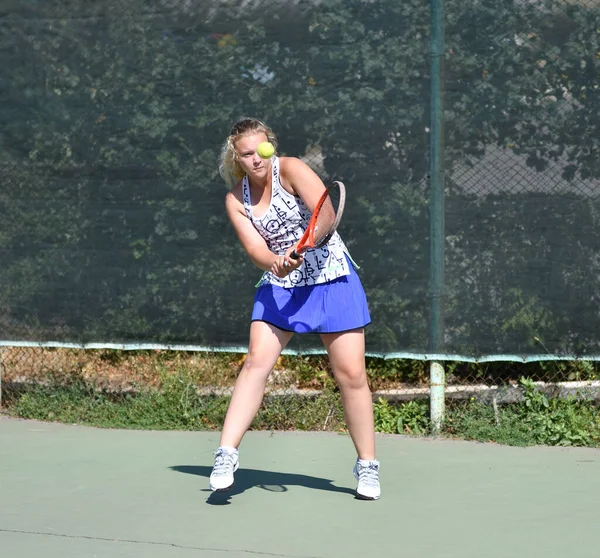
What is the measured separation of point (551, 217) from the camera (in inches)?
205

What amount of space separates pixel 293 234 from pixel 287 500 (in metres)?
1.02

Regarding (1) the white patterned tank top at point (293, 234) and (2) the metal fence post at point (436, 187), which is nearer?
(1) the white patterned tank top at point (293, 234)

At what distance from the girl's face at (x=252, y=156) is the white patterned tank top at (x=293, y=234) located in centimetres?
7

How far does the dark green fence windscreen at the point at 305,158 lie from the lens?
5.20 meters

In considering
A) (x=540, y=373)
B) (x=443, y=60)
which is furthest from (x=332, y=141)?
(x=540, y=373)

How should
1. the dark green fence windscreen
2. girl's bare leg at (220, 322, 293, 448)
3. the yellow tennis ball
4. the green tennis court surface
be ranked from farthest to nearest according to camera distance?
1. the dark green fence windscreen
2. girl's bare leg at (220, 322, 293, 448)
3. the yellow tennis ball
4. the green tennis court surface

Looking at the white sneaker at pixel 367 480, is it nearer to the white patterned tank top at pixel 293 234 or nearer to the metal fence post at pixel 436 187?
the white patterned tank top at pixel 293 234

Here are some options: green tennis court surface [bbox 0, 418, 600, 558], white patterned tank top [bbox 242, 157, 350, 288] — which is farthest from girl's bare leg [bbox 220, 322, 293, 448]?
green tennis court surface [bbox 0, 418, 600, 558]

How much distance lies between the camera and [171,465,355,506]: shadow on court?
4.38 meters

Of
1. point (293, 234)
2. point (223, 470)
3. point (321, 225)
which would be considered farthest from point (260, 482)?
point (321, 225)

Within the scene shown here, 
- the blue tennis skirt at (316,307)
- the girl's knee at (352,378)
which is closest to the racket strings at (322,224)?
the blue tennis skirt at (316,307)

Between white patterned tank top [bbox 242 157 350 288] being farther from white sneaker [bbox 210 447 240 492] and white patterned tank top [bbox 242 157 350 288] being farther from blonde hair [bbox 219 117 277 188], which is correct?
white sneaker [bbox 210 447 240 492]

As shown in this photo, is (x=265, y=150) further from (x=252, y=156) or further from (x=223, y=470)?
(x=223, y=470)

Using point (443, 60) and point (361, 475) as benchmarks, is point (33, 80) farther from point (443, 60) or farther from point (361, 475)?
point (361, 475)
